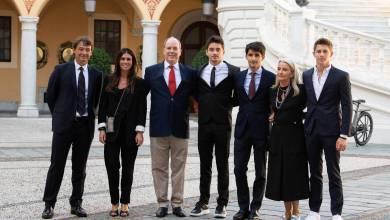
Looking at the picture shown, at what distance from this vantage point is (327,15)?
66.1 feet

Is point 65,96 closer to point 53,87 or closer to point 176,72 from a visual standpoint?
point 53,87

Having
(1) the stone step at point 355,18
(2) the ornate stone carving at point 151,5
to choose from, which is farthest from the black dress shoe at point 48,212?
(2) the ornate stone carving at point 151,5

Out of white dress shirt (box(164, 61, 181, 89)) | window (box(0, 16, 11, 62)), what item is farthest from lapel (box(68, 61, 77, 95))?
window (box(0, 16, 11, 62))

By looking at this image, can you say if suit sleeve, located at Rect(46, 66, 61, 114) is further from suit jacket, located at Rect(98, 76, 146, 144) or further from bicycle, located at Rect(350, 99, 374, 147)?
bicycle, located at Rect(350, 99, 374, 147)

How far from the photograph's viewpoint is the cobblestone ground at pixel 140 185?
26.3 feet

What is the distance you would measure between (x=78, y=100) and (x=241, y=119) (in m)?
1.50

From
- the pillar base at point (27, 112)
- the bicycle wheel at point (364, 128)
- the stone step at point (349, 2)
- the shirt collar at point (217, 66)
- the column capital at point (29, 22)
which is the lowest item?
the pillar base at point (27, 112)

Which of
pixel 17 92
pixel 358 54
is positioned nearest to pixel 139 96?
pixel 358 54

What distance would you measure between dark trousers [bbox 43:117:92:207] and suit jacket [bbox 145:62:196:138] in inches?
25.2

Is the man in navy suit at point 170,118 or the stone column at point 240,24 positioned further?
the stone column at point 240,24

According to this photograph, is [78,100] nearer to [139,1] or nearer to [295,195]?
[295,195]

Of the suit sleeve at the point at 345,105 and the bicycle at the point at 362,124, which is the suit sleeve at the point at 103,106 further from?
the bicycle at the point at 362,124

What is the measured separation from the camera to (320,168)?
Result: 7422 mm

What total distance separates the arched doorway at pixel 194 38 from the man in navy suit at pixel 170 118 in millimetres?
19811
